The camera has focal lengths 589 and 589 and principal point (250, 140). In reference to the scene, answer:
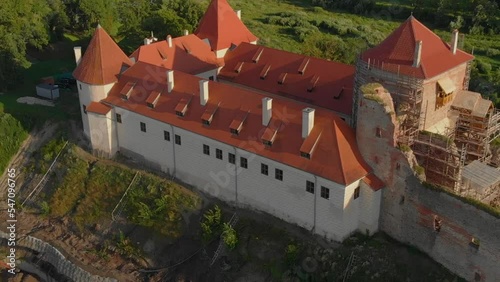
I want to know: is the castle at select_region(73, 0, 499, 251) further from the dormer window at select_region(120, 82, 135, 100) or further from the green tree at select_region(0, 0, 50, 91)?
the green tree at select_region(0, 0, 50, 91)

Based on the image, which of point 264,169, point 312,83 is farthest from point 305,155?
point 312,83

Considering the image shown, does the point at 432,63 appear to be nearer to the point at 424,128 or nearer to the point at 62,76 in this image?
the point at 424,128

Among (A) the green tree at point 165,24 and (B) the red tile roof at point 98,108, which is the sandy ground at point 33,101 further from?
(A) the green tree at point 165,24

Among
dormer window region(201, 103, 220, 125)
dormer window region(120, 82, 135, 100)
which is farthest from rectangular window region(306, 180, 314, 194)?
dormer window region(120, 82, 135, 100)

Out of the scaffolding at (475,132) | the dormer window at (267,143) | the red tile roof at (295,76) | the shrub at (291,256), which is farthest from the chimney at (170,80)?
the scaffolding at (475,132)

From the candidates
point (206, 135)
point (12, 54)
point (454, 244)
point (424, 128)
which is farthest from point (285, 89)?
point (12, 54)

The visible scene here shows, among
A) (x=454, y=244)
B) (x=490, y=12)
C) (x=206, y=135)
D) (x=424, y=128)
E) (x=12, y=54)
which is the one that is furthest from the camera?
(x=490, y=12)
